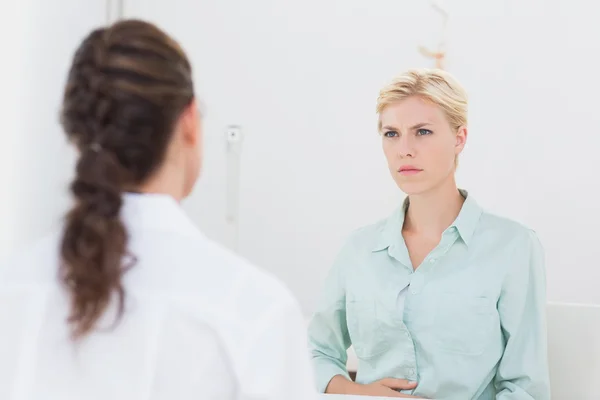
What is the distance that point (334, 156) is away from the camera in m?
2.99

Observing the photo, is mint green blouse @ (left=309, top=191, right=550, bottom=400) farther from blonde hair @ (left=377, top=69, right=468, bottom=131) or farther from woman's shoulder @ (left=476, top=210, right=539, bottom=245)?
blonde hair @ (left=377, top=69, right=468, bottom=131)

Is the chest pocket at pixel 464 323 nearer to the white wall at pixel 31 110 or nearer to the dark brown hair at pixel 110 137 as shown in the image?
the dark brown hair at pixel 110 137

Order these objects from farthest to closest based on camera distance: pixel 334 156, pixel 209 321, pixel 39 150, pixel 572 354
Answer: pixel 334 156 → pixel 39 150 → pixel 572 354 → pixel 209 321

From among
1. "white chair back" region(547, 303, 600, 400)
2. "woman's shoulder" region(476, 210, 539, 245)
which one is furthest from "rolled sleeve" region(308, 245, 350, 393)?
"white chair back" region(547, 303, 600, 400)

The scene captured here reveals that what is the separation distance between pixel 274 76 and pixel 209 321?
7.89 ft

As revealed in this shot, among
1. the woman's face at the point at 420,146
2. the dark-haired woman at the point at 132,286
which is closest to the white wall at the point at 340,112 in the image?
the woman's face at the point at 420,146

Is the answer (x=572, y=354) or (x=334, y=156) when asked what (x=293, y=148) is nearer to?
(x=334, y=156)

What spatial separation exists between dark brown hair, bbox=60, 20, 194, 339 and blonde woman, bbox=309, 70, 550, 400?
0.87 metres

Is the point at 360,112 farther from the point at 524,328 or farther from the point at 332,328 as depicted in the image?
the point at 524,328

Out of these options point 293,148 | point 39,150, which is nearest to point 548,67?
point 293,148

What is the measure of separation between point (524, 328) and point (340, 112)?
5.46ft

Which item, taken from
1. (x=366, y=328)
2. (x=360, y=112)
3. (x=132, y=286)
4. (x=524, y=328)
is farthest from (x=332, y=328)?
(x=360, y=112)

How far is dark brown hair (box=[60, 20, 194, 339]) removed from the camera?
717 mm

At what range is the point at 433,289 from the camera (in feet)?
4.99
